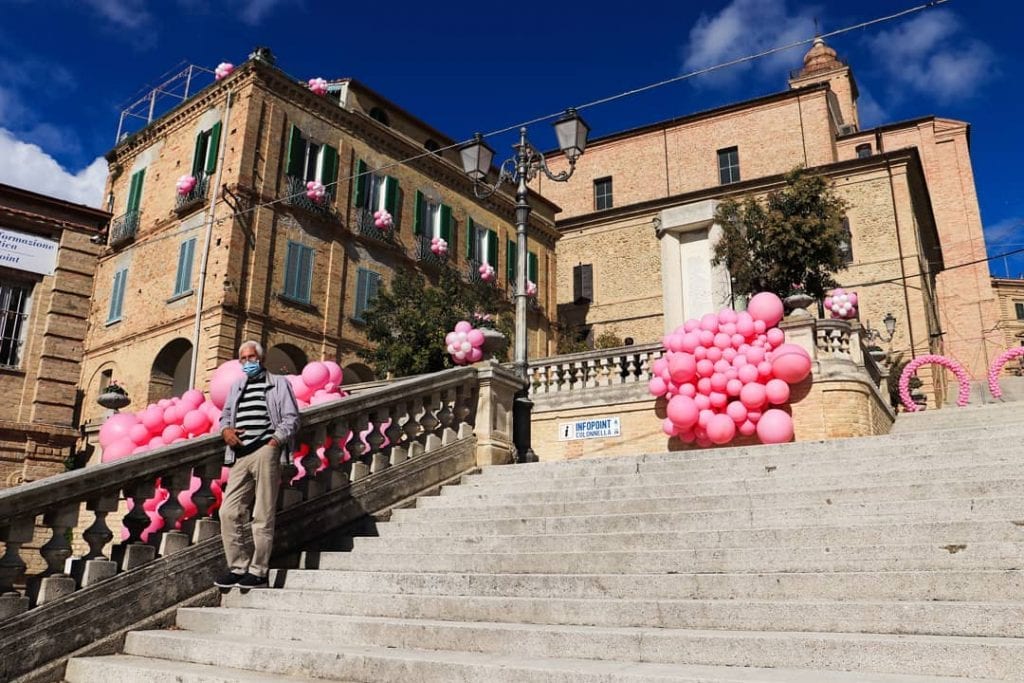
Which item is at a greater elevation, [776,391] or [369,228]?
[369,228]

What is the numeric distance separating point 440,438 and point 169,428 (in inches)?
132

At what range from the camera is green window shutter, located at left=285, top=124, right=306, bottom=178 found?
2241 centimetres

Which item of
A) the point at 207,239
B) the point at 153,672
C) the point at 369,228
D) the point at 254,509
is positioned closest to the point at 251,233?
the point at 207,239

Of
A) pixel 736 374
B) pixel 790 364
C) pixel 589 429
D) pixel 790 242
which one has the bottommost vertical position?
pixel 589 429

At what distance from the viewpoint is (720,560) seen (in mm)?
4688

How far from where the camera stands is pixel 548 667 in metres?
3.49

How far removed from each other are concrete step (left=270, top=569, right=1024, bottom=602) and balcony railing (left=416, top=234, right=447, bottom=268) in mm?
21234

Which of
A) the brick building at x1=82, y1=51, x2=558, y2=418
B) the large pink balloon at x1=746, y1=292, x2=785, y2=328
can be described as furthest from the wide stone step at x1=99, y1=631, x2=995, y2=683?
the brick building at x1=82, y1=51, x2=558, y2=418

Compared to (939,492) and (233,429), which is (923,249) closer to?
(939,492)

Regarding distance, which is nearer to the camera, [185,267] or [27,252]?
[27,252]

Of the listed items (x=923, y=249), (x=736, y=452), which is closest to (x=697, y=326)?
(x=736, y=452)

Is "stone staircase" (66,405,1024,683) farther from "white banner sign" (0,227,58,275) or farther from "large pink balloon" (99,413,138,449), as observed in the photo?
"white banner sign" (0,227,58,275)

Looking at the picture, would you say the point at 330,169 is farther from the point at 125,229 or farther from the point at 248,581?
the point at 248,581

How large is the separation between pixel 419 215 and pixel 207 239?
26.0ft
